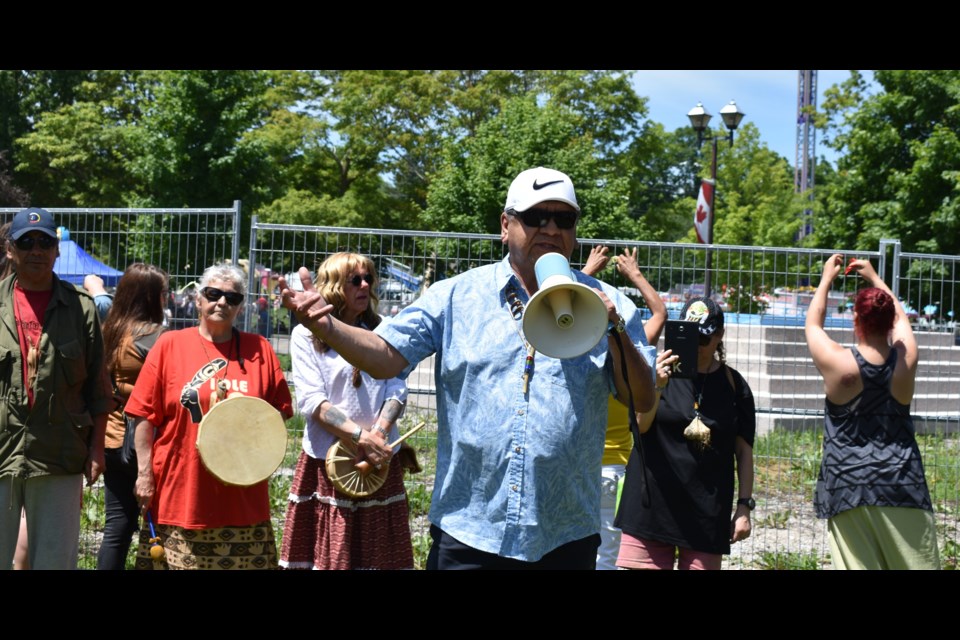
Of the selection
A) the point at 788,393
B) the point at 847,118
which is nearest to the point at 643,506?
the point at 788,393

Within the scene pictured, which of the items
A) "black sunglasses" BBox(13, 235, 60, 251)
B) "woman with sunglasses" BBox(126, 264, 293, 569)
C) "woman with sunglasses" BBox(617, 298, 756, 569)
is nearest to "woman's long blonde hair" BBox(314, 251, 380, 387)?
"woman with sunglasses" BBox(126, 264, 293, 569)

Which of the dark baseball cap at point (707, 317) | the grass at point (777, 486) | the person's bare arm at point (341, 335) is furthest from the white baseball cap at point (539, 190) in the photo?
the grass at point (777, 486)

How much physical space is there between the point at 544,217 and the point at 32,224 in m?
3.01

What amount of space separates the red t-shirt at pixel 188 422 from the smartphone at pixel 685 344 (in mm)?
2163

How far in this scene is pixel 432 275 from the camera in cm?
737

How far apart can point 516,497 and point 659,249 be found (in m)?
4.76

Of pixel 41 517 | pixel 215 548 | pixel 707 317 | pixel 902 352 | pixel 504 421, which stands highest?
pixel 707 317

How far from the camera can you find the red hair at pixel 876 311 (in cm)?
475

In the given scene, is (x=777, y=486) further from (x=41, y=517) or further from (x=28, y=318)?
(x=28, y=318)

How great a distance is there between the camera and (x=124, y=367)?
559 cm

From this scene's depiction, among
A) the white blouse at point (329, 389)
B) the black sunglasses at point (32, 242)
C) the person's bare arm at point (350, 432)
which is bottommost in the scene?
the person's bare arm at point (350, 432)

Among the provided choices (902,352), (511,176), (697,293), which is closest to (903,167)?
(511,176)

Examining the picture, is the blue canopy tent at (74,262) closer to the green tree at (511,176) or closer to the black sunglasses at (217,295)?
the black sunglasses at (217,295)

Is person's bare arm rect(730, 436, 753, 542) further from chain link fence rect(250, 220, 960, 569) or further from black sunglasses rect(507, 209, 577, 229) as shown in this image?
black sunglasses rect(507, 209, 577, 229)
